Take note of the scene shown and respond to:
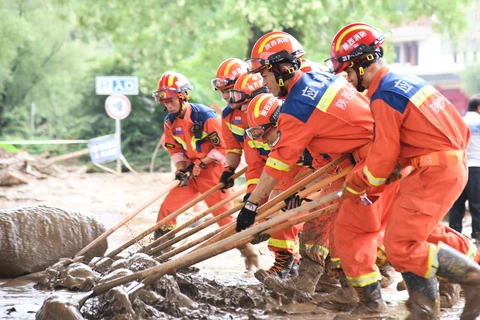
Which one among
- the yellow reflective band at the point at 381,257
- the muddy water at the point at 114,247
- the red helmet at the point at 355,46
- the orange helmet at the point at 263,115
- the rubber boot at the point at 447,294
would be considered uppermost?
the red helmet at the point at 355,46

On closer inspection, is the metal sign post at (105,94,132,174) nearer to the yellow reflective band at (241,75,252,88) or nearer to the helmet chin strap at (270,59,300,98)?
the yellow reflective band at (241,75,252,88)

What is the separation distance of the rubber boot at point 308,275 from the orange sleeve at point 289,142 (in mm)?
1123

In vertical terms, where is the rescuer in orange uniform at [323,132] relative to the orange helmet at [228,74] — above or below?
below

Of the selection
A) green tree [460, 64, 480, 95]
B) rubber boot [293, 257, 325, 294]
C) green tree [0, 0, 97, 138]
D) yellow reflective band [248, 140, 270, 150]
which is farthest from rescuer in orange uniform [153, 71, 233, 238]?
green tree [460, 64, 480, 95]

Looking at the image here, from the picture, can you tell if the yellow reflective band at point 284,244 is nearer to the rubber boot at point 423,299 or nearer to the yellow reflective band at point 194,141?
the yellow reflective band at point 194,141

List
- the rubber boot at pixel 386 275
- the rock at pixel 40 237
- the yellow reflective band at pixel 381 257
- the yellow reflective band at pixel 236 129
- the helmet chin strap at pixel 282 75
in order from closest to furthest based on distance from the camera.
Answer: the helmet chin strap at pixel 282 75, the yellow reflective band at pixel 381 257, the rubber boot at pixel 386 275, the rock at pixel 40 237, the yellow reflective band at pixel 236 129

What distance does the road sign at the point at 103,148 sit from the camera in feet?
65.7

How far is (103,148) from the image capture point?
794 inches

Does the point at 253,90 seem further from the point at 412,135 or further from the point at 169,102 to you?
the point at 412,135

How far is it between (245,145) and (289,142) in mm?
2210

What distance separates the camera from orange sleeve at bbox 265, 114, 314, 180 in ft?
17.8

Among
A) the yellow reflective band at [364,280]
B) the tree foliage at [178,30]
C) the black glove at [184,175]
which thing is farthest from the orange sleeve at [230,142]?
the tree foliage at [178,30]

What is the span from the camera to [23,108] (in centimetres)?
3128

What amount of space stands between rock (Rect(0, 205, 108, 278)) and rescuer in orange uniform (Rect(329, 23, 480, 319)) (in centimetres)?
390
